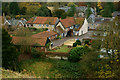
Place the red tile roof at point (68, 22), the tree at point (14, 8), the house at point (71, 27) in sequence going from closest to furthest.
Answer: the house at point (71, 27) < the red tile roof at point (68, 22) < the tree at point (14, 8)

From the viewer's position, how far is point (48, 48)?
17.3 m

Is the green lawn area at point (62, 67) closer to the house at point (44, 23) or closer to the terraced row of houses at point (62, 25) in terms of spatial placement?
the terraced row of houses at point (62, 25)

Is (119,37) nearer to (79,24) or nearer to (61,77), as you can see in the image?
(61,77)

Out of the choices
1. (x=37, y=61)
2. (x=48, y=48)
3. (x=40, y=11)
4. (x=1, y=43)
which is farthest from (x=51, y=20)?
(x=1, y=43)

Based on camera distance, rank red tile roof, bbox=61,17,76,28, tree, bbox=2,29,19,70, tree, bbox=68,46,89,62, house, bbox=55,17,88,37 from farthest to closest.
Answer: red tile roof, bbox=61,17,76,28
house, bbox=55,17,88,37
tree, bbox=68,46,89,62
tree, bbox=2,29,19,70

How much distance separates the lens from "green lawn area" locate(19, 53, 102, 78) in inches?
471

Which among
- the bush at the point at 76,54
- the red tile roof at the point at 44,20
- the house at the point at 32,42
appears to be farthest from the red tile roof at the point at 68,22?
the bush at the point at 76,54

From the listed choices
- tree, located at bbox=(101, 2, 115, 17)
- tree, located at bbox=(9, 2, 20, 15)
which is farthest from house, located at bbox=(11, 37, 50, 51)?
tree, located at bbox=(9, 2, 20, 15)

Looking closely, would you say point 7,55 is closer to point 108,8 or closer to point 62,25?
point 62,25

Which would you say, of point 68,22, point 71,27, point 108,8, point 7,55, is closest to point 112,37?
point 7,55

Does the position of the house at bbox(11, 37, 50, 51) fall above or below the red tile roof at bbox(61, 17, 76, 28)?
below

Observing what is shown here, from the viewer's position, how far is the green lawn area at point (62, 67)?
1197 centimetres

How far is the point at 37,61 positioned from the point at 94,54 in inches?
217

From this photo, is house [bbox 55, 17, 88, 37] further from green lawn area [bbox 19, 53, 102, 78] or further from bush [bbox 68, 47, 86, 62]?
green lawn area [bbox 19, 53, 102, 78]
